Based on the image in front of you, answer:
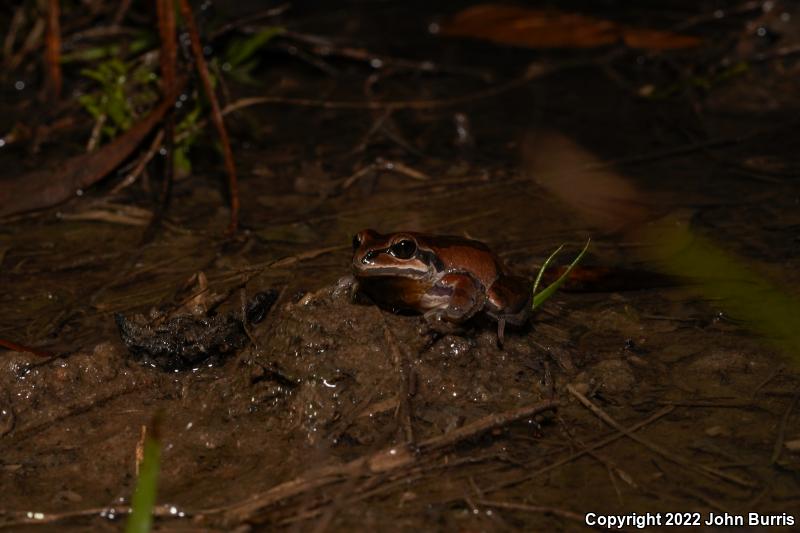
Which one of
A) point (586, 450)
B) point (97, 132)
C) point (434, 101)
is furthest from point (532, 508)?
point (434, 101)

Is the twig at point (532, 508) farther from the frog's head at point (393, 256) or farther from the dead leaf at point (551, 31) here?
the dead leaf at point (551, 31)

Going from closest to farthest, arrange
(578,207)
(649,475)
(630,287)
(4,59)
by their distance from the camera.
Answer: (649,475), (630,287), (578,207), (4,59)

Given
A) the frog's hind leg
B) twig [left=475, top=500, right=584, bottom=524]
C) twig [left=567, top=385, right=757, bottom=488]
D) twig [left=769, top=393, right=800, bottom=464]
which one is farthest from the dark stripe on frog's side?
twig [left=769, top=393, right=800, bottom=464]

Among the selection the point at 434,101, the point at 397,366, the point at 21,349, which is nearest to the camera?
the point at 397,366

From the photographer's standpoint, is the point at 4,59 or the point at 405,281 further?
the point at 4,59

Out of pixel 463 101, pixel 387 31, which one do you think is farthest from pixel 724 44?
pixel 387 31

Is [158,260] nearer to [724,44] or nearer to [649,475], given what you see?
[649,475]

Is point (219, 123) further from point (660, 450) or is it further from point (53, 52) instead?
point (660, 450)
